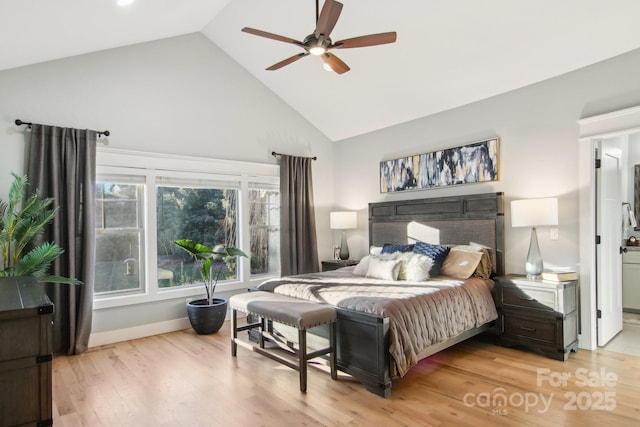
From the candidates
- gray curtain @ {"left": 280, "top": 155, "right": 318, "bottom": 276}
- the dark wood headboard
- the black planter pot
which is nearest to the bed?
the dark wood headboard

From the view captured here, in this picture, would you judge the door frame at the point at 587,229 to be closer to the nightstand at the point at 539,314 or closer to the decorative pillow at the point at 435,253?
the nightstand at the point at 539,314

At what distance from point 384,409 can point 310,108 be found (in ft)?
14.2

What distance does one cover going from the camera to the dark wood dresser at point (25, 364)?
5.51 ft

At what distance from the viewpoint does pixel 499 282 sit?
149 inches

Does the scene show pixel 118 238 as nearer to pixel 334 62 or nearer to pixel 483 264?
pixel 334 62

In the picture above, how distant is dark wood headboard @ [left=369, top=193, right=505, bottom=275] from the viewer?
4125 mm

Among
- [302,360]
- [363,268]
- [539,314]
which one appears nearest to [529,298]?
[539,314]

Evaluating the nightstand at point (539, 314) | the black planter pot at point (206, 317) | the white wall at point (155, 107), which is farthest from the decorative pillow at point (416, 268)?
the white wall at point (155, 107)

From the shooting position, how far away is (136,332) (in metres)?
4.24

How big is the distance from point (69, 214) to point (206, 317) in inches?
70.2

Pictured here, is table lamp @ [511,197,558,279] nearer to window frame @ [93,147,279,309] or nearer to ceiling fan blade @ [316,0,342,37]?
ceiling fan blade @ [316,0,342,37]

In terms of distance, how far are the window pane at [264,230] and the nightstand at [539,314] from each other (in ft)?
10.3

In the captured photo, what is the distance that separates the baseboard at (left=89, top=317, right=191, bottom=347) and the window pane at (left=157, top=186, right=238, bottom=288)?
48 cm

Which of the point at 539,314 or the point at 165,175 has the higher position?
the point at 165,175
